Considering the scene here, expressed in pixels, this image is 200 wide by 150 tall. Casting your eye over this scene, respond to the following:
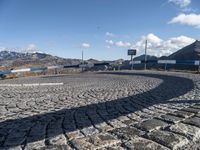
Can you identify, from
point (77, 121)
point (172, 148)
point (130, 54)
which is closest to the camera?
point (172, 148)

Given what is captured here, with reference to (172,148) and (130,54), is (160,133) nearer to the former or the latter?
(172,148)

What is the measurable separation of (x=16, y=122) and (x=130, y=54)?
3323 centimetres

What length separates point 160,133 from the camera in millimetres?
3883

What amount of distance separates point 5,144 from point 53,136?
29.0 inches

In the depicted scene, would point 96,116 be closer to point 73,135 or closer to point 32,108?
point 73,135

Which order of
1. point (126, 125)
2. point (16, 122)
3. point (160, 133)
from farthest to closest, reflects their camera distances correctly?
point (16, 122) → point (126, 125) → point (160, 133)

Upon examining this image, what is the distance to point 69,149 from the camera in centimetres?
336

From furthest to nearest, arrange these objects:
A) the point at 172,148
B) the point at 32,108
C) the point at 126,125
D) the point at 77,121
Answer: the point at 32,108 < the point at 77,121 < the point at 126,125 < the point at 172,148

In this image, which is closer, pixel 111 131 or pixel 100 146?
pixel 100 146

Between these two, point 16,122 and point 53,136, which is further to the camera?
point 16,122

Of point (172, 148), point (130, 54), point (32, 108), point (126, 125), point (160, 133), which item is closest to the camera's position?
point (172, 148)

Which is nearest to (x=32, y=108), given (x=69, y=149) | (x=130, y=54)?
(x=69, y=149)

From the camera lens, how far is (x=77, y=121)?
16.2 ft

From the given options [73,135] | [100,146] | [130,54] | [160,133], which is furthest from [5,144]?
[130,54]
